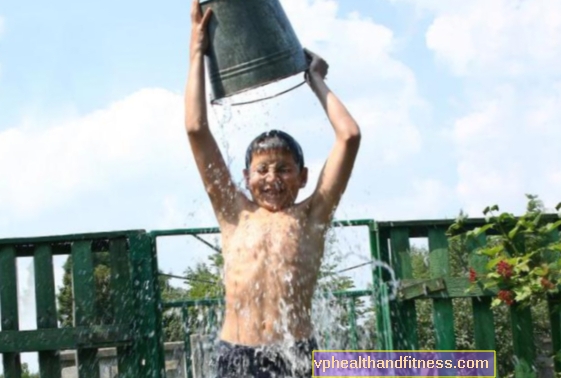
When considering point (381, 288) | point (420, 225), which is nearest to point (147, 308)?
point (381, 288)

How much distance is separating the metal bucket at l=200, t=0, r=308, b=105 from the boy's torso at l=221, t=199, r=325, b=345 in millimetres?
462

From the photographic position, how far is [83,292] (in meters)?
4.99

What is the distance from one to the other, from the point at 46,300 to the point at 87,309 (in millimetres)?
216

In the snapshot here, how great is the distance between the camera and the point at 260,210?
3314mm

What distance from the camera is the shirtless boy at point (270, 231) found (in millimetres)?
3111

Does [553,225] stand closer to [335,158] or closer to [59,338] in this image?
[335,158]

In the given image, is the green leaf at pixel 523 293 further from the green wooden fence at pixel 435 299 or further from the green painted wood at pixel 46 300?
the green painted wood at pixel 46 300

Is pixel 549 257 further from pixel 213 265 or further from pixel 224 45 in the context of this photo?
pixel 224 45

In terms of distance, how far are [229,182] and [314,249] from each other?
0.37m

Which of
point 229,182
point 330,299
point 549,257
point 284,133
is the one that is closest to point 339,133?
point 284,133

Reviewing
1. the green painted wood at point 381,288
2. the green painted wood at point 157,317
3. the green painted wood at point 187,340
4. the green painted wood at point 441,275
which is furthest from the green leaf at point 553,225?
the green painted wood at point 157,317

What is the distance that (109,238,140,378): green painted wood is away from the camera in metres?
4.95

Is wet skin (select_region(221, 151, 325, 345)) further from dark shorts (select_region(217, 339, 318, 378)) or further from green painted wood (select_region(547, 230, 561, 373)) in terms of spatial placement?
green painted wood (select_region(547, 230, 561, 373))

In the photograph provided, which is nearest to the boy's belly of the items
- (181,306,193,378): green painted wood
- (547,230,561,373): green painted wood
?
(181,306,193,378): green painted wood
